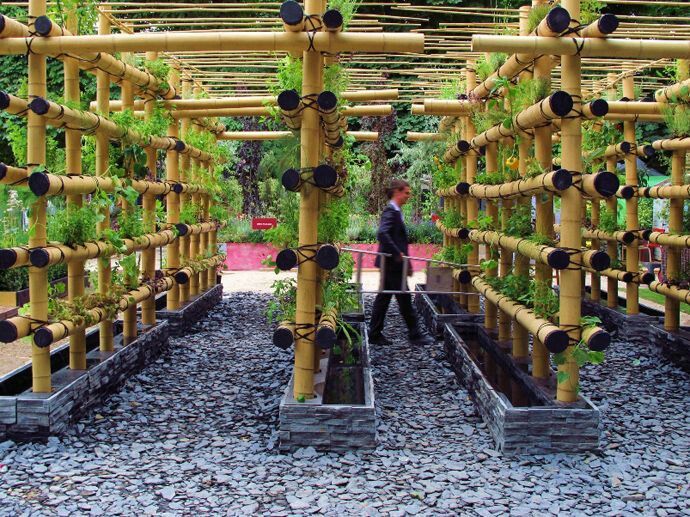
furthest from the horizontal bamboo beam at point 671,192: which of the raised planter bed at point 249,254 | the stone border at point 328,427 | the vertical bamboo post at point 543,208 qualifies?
the raised planter bed at point 249,254

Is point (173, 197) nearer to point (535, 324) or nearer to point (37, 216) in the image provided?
point (37, 216)

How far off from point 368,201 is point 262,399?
1323 cm

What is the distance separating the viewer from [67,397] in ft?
14.4

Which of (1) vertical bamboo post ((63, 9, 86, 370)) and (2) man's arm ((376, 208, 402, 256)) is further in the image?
(2) man's arm ((376, 208, 402, 256))

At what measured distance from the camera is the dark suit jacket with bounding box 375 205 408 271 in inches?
259

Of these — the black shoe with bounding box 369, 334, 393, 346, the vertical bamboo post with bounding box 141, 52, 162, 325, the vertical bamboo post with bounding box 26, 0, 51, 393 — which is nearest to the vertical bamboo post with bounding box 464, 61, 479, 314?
the black shoe with bounding box 369, 334, 393, 346

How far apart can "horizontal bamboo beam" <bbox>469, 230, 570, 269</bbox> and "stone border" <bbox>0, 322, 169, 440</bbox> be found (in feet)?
10.1

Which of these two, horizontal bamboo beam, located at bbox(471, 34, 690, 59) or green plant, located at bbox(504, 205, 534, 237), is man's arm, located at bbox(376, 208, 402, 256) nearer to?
green plant, located at bbox(504, 205, 534, 237)

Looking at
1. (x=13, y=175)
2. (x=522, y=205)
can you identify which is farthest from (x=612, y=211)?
(x=13, y=175)

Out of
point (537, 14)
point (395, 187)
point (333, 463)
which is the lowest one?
point (333, 463)

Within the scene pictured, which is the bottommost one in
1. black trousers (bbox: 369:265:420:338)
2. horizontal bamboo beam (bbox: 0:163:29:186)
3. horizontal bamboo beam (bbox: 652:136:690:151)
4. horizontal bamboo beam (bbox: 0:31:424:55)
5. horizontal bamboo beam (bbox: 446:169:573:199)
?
black trousers (bbox: 369:265:420:338)

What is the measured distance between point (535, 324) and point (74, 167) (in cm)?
325

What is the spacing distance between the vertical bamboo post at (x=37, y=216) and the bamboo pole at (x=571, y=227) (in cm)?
316

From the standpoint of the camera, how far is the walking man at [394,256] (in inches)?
261
